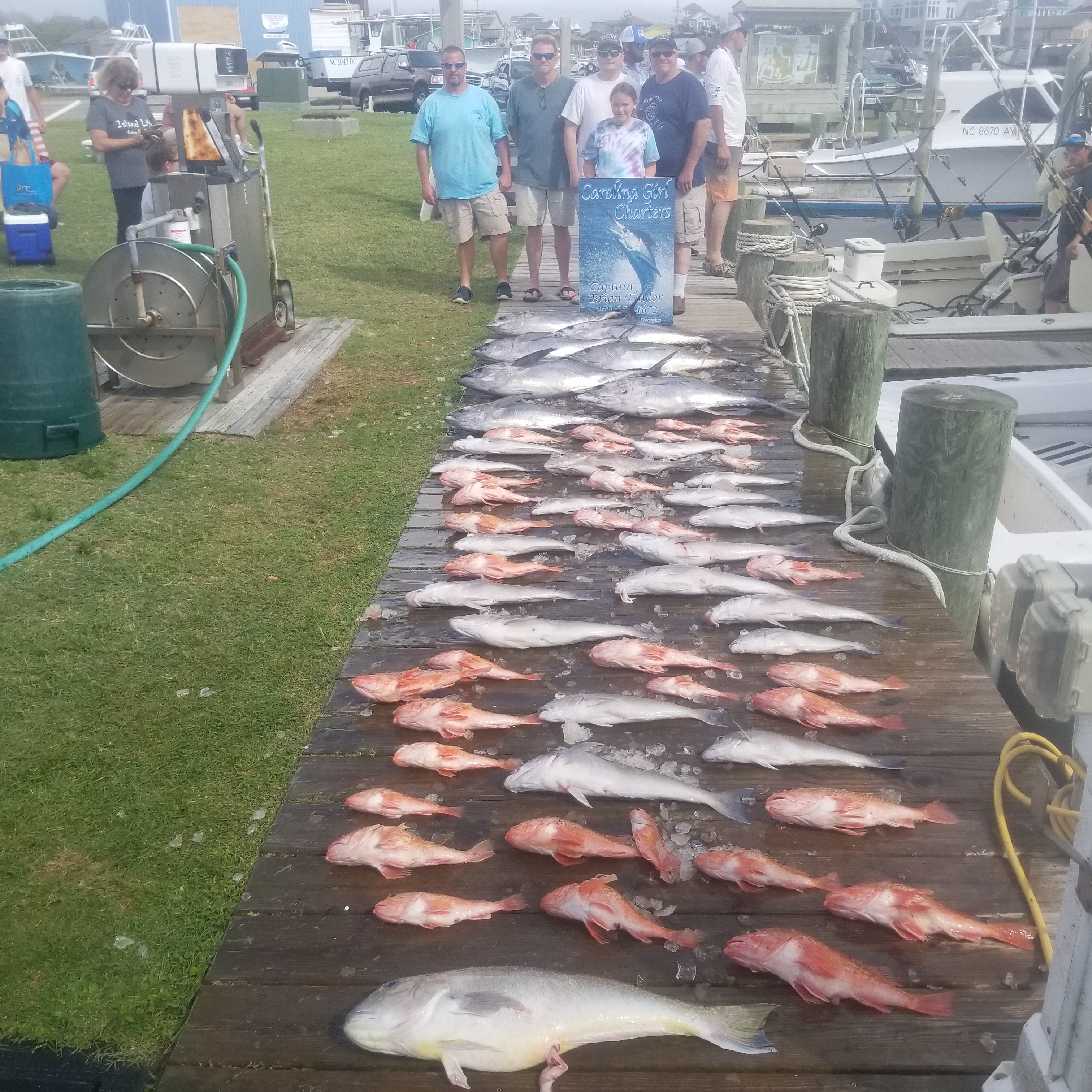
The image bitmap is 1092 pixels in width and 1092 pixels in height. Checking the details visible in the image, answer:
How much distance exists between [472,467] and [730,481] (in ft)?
4.63

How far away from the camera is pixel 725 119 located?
1091 cm

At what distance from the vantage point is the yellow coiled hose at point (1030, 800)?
267 cm

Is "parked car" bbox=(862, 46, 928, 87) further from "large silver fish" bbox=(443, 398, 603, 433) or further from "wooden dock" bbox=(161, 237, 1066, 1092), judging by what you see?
"wooden dock" bbox=(161, 237, 1066, 1092)

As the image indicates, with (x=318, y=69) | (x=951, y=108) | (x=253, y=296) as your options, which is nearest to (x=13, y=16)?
(x=318, y=69)

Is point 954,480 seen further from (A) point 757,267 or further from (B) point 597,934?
(A) point 757,267

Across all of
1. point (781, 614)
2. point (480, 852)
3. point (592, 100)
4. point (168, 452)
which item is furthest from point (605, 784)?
point (592, 100)

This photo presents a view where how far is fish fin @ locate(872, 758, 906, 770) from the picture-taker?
325cm

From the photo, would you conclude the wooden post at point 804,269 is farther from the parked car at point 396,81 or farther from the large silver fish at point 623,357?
the parked car at point 396,81

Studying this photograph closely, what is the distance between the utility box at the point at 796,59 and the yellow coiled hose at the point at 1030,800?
90.4 ft

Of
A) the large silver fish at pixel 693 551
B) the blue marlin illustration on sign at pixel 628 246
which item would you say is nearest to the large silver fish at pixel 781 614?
the large silver fish at pixel 693 551

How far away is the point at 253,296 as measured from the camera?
824 centimetres

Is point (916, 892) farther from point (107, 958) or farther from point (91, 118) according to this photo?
point (91, 118)

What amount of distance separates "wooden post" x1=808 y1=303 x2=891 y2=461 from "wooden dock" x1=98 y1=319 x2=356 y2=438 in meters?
3.75

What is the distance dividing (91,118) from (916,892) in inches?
400
